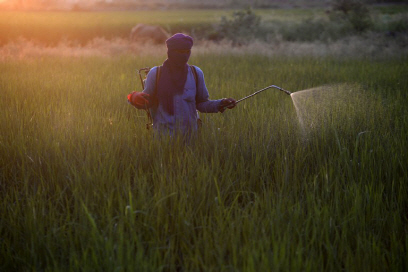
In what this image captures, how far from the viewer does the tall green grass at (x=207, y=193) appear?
76.8 inches

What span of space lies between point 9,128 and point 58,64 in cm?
563

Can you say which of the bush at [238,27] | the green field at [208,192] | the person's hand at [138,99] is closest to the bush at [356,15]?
the bush at [238,27]

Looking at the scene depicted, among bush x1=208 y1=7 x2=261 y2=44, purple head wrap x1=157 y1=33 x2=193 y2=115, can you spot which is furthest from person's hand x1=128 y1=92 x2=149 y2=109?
bush x1=208 y1=7 x2=261 y2=44

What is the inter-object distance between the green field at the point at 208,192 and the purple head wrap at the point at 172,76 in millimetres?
349

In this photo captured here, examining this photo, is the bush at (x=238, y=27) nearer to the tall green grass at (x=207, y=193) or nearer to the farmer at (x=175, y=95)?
the tall green grass at (x=207, y=193)

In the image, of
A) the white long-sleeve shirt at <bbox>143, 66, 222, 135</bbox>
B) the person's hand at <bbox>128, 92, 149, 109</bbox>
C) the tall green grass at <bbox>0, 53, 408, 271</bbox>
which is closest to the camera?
the tall green grass at <bbox>0, 53, 408, 271</bbox>

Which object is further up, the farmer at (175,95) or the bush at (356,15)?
the bush at (356,15)

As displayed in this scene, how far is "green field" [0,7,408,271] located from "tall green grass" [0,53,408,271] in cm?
1

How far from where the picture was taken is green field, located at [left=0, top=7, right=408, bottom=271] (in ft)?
6.40

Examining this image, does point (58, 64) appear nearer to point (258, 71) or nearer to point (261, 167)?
point (258, 71)

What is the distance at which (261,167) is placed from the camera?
2932mm

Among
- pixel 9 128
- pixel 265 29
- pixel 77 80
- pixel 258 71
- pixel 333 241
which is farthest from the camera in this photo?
pixel 265 29

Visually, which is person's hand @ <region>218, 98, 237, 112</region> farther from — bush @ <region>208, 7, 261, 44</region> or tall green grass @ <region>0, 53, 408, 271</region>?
bush @ <region>208, 7, 261, 44</region>

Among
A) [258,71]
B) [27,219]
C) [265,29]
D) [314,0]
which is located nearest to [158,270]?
[27,219]
